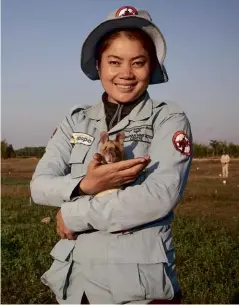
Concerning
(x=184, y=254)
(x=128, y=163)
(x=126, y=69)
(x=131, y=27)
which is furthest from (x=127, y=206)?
(x=184, y=254)

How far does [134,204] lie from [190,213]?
38.5 feet

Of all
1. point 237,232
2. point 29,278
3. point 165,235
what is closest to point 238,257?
point 237,232

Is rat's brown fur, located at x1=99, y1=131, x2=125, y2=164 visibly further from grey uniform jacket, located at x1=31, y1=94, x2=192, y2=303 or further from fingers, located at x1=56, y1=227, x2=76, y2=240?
fingers, located at x1=56, y1=227, x2=76, y2=240

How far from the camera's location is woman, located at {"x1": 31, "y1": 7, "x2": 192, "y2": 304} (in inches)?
71.4

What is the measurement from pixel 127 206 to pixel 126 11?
35.5 inches

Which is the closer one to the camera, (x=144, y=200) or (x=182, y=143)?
(x=144, y=200)

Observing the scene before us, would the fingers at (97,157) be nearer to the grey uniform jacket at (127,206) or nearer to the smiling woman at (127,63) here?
the grey uniform jacket at (127,206)

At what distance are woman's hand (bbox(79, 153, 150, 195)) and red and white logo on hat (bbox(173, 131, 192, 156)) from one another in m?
0.23

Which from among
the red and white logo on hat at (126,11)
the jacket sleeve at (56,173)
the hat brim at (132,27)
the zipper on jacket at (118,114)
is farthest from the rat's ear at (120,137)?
the red and white logo on hat at (126,11)

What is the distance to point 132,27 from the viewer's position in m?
2.09

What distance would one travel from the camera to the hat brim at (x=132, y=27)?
6.74ft

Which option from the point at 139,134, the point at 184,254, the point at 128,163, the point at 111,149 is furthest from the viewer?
the point at 184,254

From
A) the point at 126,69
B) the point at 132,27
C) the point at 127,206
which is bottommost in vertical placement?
the point at 127,206

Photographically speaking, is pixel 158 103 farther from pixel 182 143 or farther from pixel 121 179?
pixel 121 179
